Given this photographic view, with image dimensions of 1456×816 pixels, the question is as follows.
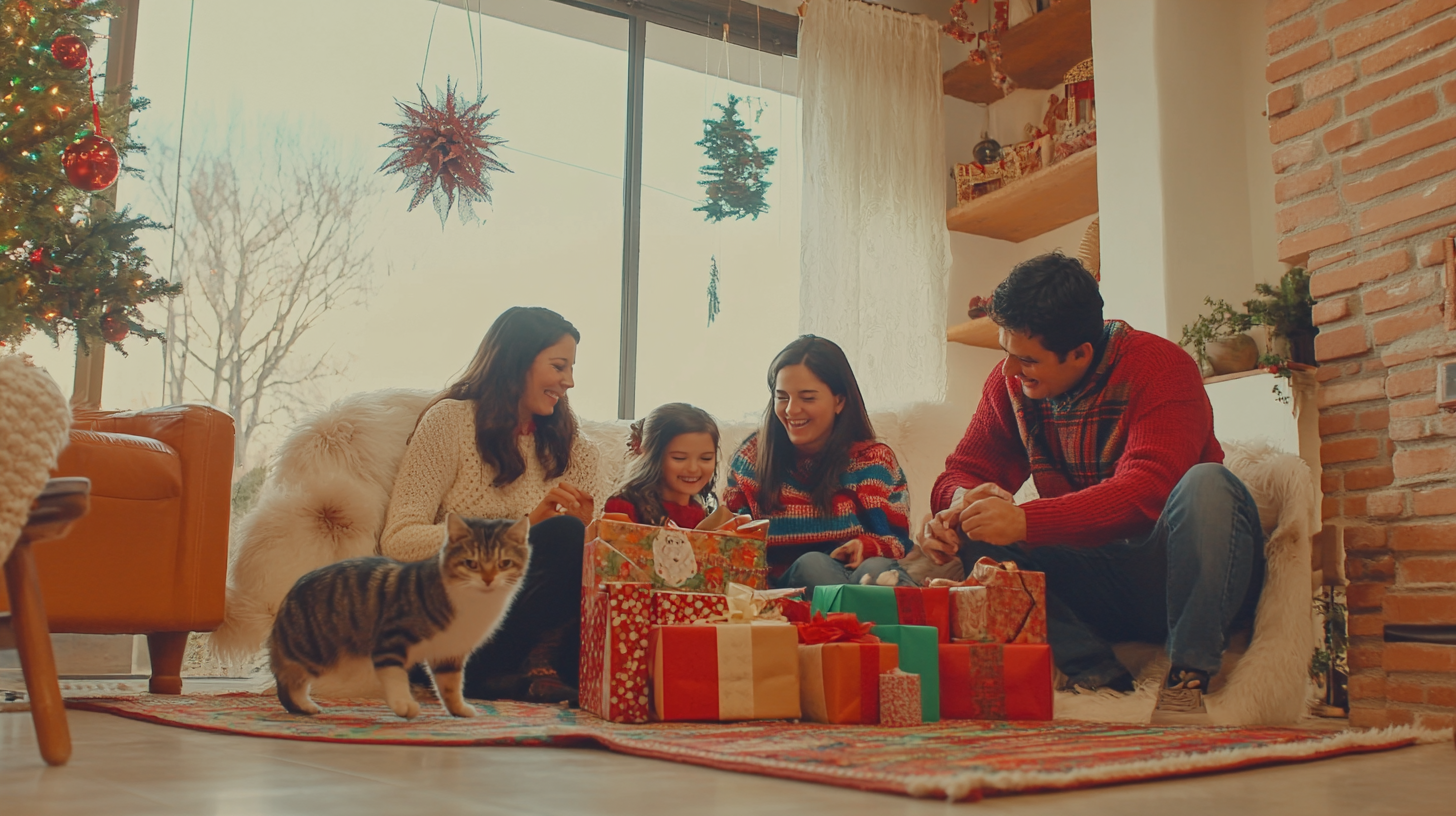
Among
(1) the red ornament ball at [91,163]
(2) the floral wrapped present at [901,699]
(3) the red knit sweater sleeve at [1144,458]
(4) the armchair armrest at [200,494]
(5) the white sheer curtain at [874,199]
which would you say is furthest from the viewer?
(5) the white sheer curtain at [874,199]

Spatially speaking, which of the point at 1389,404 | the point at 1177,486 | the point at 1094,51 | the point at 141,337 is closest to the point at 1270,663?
the point at 1177,486

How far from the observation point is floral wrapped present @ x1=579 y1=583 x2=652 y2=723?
155cm

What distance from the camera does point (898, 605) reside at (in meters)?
1.74

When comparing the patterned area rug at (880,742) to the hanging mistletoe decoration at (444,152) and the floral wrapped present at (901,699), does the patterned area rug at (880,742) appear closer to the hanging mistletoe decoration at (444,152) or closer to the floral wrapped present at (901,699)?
the floral wrapped present at (901,699)

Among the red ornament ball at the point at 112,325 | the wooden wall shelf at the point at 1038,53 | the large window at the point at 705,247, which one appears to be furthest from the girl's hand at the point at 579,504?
the wooden wall shelf at the point at 1038,53

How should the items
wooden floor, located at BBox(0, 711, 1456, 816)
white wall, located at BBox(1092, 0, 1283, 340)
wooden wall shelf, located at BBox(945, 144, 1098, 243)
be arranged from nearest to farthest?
wooden floor, located at BBox(0, 711, 1456, 816)
white wall, located at BBox(1092, 0, 1283, 340)
wooden wall shelf, located at BBox(945, 144, 1098, 243)

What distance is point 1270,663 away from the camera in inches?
68.5

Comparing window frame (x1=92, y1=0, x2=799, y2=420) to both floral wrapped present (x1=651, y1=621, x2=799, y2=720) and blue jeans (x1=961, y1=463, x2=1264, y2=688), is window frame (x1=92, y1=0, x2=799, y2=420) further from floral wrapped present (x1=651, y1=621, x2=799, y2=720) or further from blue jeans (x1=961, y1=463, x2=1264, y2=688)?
floral wrapped present (x1=651, y1=621, x2=799, y2=720)

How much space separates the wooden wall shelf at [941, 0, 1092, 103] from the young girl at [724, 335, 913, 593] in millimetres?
2076

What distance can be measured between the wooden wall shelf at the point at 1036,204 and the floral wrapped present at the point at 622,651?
8.64 ft

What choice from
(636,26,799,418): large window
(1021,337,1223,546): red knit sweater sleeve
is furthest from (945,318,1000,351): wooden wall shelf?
(1021,337,1223,546): red knit sweater sleeve

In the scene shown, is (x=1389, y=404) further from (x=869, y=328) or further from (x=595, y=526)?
(x=869, y=328)

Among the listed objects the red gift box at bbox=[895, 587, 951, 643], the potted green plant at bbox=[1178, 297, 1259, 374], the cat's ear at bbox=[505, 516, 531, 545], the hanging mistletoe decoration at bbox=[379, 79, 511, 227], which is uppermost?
the hanging mistletoe decoration at bbox=[379, 79, 511, 227]

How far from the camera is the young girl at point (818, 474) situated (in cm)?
226
